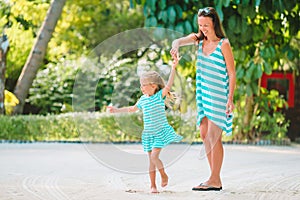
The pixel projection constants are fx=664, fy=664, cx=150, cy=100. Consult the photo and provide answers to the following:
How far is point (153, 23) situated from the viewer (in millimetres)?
8188

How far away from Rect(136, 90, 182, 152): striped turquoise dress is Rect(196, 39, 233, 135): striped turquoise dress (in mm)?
355

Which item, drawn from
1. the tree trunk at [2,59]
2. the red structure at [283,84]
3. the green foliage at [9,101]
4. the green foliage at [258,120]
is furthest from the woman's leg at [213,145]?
the red structure at [283,84]

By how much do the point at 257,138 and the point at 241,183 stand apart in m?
5.52

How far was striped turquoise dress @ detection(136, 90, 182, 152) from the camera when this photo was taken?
4579mm

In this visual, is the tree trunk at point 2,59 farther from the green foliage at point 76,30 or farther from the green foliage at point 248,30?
the green foliage at point 248,30

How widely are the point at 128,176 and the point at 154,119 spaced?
134 centimetres

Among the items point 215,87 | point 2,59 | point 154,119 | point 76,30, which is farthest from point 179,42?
point 76,30

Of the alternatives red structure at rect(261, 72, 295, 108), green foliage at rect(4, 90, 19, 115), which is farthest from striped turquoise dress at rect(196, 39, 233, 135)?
red structure at rect(261, 72, 295, 108)

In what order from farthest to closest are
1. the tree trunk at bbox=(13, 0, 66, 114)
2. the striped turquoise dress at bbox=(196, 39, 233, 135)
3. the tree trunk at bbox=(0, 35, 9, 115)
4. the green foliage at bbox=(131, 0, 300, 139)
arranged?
1. the tree trunk at bbox=(13, 0, 66, 114)
2. the tree trunk at bbox=(0, 35, 9, 115)
3. the green foliage at bbox=(131, 0, 300, 139)
4. the striped turquoise dress at bbox=(196, 39, 233, 135)

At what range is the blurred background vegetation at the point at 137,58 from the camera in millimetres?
6762

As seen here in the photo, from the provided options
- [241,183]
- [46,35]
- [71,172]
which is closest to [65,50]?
[46,35]

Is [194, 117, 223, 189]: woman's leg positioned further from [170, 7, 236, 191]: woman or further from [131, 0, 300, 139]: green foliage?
[131, 0, 300, 139]: green foliage

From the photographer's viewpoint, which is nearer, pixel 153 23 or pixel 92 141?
pixel 92 141

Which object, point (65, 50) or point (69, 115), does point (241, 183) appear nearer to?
point (69, 115)
